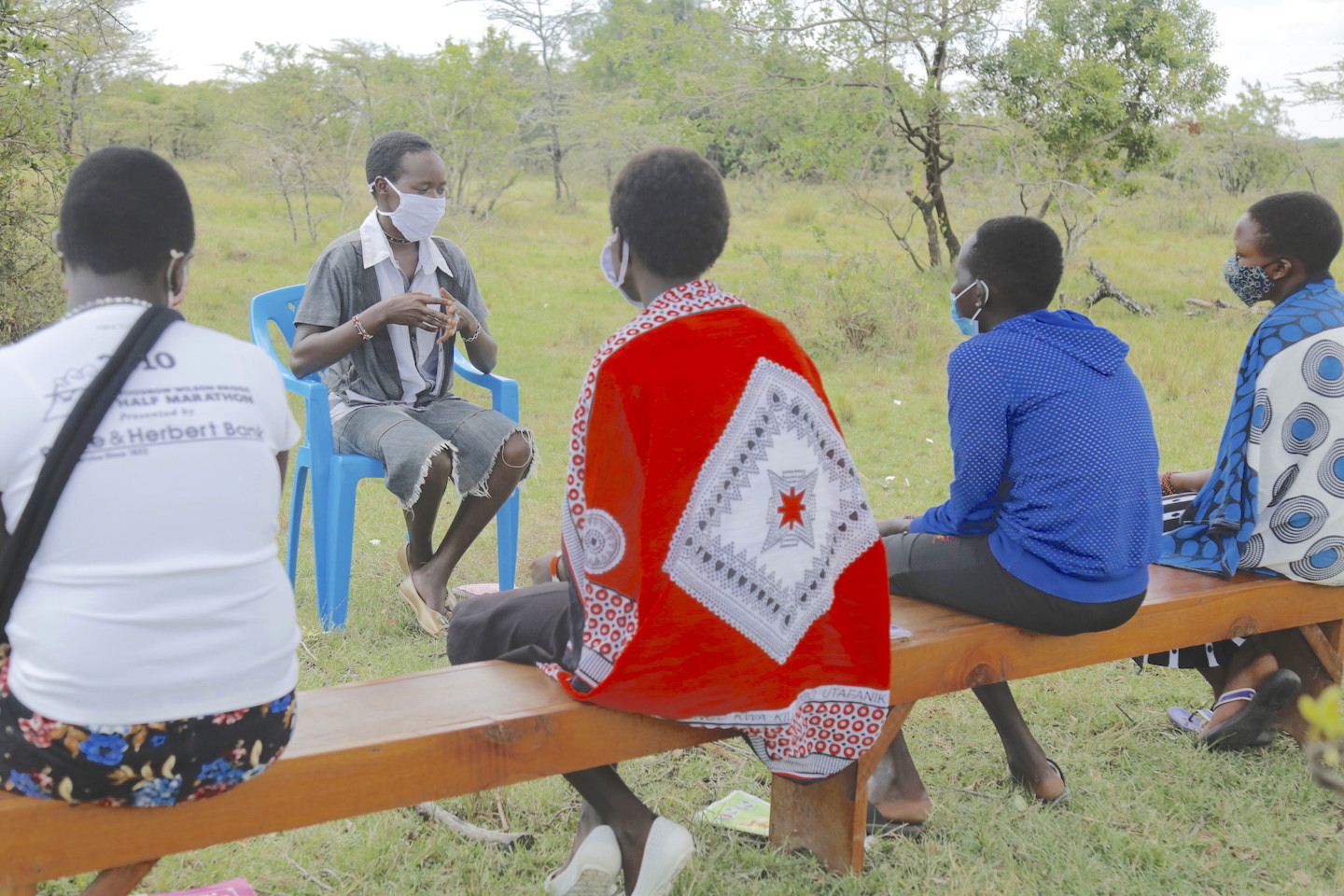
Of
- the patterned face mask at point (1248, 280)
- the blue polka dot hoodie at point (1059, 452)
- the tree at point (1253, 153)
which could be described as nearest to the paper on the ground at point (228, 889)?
the blue polka dot hoodie at point (1059, 452)

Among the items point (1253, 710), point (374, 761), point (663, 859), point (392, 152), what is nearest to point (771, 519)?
point (663, 859)

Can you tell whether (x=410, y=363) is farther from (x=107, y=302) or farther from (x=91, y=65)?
(x=91, y=65)

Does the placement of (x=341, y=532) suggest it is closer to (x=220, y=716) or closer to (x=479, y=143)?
(x=220, y=716)

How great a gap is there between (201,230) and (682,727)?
556 inches

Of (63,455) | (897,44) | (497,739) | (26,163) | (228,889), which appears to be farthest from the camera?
(897,44)

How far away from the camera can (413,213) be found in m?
3.74

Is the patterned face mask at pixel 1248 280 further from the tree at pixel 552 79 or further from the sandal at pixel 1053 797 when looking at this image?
the tree at pixel 552 79

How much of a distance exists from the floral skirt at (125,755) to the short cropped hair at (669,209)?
3.51ft

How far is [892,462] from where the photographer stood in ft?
20.2

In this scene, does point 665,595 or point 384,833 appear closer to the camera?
point 665,595

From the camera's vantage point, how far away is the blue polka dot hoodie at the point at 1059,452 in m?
2.52

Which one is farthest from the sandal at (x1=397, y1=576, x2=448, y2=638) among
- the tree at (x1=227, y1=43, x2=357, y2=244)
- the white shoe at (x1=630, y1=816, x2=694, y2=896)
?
the tree at (x1=227, y1=43, x2=357, y2=244)

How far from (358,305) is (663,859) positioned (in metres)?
2.30

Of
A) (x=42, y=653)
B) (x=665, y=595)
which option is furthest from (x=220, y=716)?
(x=665, y=595)
